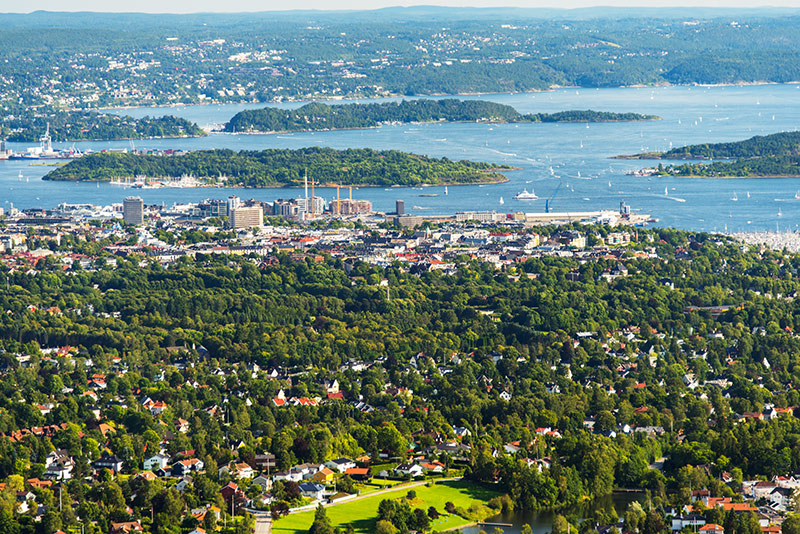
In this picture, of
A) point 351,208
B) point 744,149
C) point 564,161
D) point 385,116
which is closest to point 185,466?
point 351,208

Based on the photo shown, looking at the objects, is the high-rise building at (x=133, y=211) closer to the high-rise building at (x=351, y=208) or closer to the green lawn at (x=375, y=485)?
the high-rise building at (x=351, y=208)

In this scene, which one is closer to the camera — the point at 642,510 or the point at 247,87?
the point at 642,510

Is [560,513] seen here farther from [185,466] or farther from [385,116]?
[385,116]

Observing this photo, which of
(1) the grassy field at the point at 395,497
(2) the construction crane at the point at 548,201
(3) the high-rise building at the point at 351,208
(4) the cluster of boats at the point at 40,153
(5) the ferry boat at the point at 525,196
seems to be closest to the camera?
(1) the grassy field at the point at 395,497

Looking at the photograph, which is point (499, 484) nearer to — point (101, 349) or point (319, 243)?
point (101, 349)

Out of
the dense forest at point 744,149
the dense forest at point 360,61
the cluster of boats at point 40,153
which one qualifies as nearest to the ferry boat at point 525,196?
the dense forest at point 744,149

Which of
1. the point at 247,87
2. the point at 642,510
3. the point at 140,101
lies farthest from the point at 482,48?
the point at 642,510
